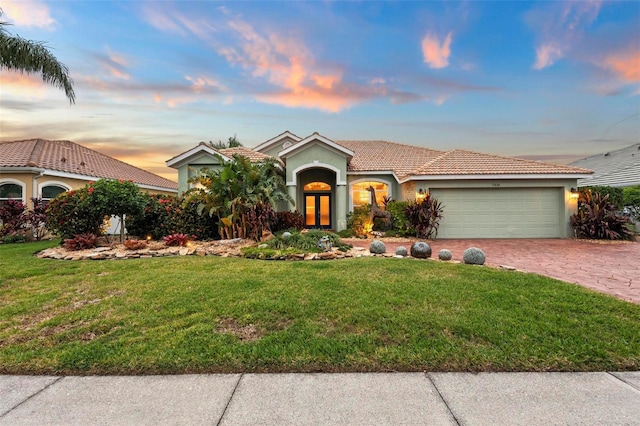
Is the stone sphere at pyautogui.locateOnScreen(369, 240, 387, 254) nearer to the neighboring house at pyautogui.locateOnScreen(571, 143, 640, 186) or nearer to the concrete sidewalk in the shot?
the concrete sidewalk

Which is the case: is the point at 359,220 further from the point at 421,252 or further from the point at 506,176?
the point at 506,176

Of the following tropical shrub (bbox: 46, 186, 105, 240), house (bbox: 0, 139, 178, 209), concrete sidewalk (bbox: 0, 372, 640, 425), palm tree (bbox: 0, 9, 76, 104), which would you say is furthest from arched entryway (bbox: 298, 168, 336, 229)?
concrete sidewalk (bbox: 0, 372, 640, 425)

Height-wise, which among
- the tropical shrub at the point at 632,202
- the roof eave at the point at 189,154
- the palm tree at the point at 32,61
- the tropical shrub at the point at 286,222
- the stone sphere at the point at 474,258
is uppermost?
the palm tree at the point at 32,61

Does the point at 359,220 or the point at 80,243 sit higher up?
the point at 359,220

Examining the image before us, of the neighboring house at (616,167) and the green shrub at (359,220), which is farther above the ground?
the neighboring house at (616,167)

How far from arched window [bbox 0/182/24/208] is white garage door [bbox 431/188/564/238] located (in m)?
19.6

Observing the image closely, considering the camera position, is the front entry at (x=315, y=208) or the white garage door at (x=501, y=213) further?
the front entry at (x=315, y=208)

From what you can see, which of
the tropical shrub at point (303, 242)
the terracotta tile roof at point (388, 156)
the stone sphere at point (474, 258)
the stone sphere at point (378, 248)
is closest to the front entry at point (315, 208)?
the terracotta tile roof at point (388, 156)

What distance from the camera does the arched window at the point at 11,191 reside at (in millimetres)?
13945

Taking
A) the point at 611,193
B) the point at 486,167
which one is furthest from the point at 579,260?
the point at 611,193

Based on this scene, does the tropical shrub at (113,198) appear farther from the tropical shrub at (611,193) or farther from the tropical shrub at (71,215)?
the tropical shrub at (611,193)

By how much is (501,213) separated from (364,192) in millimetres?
6909

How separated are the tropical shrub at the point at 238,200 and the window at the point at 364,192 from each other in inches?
271

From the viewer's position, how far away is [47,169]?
1427 cm
